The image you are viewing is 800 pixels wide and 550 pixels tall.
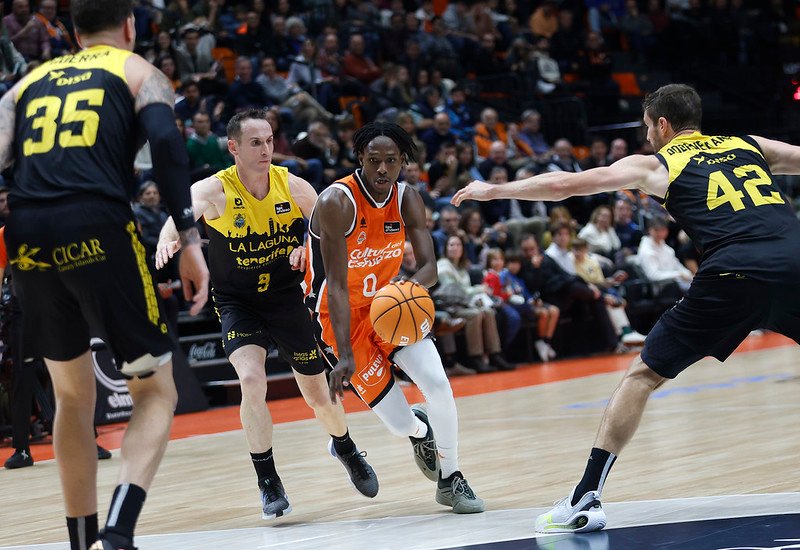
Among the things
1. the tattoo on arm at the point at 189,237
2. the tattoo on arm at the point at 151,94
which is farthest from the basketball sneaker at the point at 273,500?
the tattoo on arm at the point at 151,94

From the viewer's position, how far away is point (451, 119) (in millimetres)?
17250

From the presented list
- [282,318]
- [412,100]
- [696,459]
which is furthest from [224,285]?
[412,100]

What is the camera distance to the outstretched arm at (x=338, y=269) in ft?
17.0

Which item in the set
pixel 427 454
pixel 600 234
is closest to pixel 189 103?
pixel 600 234

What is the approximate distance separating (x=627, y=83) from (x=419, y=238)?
1696cm

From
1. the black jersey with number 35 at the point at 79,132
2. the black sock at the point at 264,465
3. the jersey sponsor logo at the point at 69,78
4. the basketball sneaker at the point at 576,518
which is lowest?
the black sock at the point at 264,465

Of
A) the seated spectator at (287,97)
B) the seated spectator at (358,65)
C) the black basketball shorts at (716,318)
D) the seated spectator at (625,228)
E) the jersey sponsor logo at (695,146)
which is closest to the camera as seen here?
the black basketball shorts at (716,318)

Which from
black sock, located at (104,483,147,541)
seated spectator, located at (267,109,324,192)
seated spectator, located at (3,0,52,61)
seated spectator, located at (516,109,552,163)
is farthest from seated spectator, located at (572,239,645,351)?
black sock, located at (104,483,147,541)

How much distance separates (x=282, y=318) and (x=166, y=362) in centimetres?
203

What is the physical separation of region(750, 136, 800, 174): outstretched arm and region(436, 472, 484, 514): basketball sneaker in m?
1.91

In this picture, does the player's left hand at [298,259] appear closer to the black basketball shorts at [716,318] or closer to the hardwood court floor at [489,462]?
the hardwood court floor at [489,462]

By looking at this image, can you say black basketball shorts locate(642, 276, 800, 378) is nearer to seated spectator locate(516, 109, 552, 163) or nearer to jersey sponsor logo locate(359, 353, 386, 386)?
jersey sponsor logo locate(359, 353, 386, 386)

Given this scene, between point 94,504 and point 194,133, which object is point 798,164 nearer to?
point 94,504

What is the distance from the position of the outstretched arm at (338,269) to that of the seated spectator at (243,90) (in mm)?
9138
